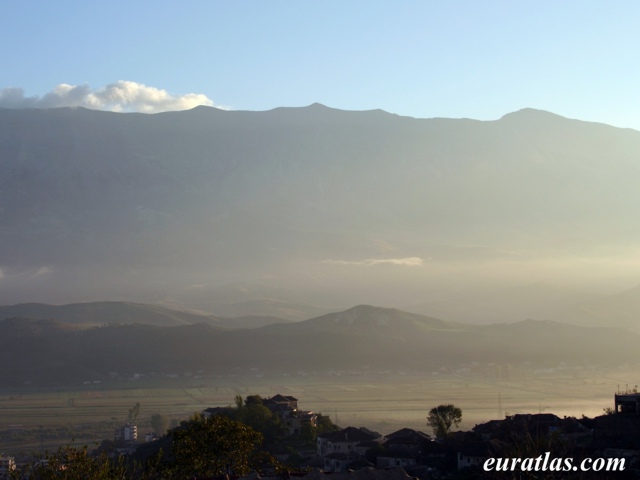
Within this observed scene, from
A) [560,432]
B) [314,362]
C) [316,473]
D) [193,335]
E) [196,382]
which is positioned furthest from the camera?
[193,335]

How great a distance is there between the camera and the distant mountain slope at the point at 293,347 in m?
136

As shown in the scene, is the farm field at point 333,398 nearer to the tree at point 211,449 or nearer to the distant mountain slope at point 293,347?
the distant mountain slope at point 293,347

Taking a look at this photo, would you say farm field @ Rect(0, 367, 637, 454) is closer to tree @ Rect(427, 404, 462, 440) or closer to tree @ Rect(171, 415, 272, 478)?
tree @ Rect(427, 404, 462, 440)

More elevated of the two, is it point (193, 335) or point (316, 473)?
point (193, 335)

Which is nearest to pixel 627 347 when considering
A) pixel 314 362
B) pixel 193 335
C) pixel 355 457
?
pixel 314 362

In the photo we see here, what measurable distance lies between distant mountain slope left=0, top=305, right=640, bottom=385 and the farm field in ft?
37.0

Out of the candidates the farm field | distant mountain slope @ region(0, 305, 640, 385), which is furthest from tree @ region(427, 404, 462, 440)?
distant mountain slope @ region(0, 305, 640, 385)

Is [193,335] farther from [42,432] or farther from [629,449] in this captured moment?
[629,449]

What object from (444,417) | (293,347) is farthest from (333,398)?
(293,347)

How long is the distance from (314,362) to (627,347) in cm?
4974

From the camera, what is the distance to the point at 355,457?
140 ft

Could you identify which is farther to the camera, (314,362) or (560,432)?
(314,362)

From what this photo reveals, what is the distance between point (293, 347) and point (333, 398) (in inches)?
2345

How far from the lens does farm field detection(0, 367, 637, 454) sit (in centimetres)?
7012
